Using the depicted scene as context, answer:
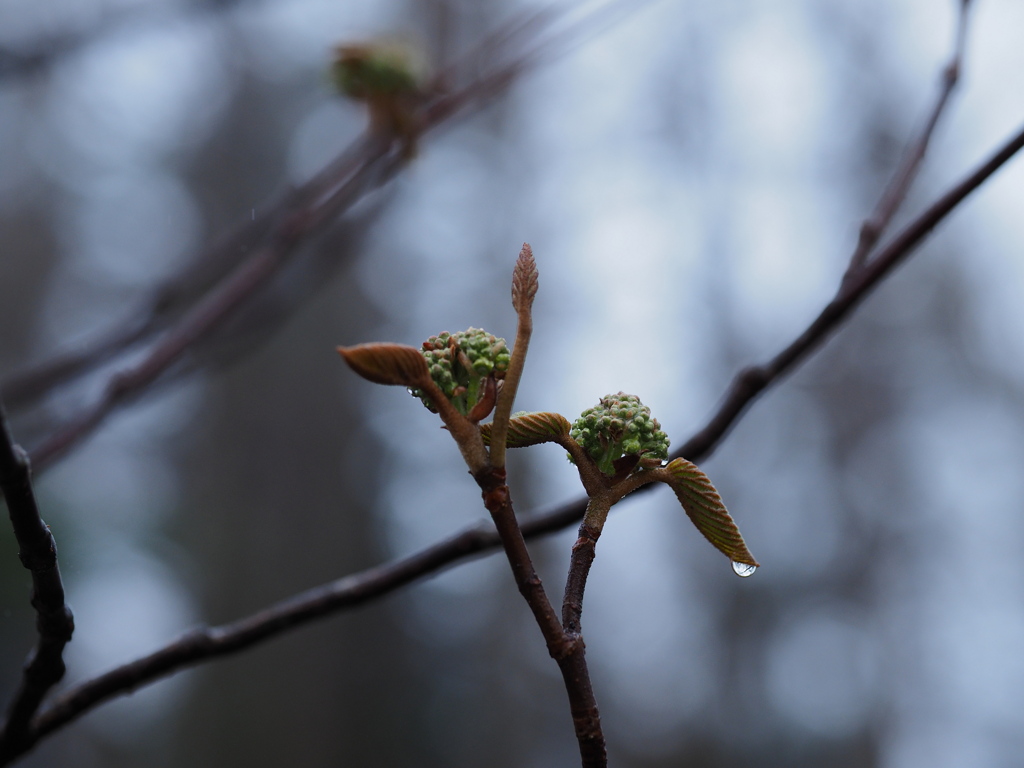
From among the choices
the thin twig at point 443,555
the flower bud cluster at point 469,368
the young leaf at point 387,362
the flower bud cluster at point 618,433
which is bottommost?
the flower bud cluster at point 618,433

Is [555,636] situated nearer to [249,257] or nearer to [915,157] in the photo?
[915,157]

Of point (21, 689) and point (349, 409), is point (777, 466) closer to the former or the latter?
point (349, 409)

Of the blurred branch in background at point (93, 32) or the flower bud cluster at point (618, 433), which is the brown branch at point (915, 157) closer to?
the flower bud cluster at point (618, 433)

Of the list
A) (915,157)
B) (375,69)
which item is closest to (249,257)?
(375,69)

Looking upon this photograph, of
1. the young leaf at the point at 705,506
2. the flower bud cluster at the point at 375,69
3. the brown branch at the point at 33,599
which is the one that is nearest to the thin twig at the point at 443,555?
the brown branch at the point at 33,599

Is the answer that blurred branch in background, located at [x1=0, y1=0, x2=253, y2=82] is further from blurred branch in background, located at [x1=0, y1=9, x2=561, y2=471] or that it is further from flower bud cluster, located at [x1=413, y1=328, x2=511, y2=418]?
flower bud cluster, located at [x1=413, y1=328, x2=511, y2=418]

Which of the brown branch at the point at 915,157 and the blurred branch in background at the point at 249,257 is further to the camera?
the blurred branch in background at the point at 249,257

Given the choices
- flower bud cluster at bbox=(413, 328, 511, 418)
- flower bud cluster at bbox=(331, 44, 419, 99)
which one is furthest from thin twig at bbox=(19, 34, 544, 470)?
flower bud cluster at bbox=(413, 328, 511, 418)
